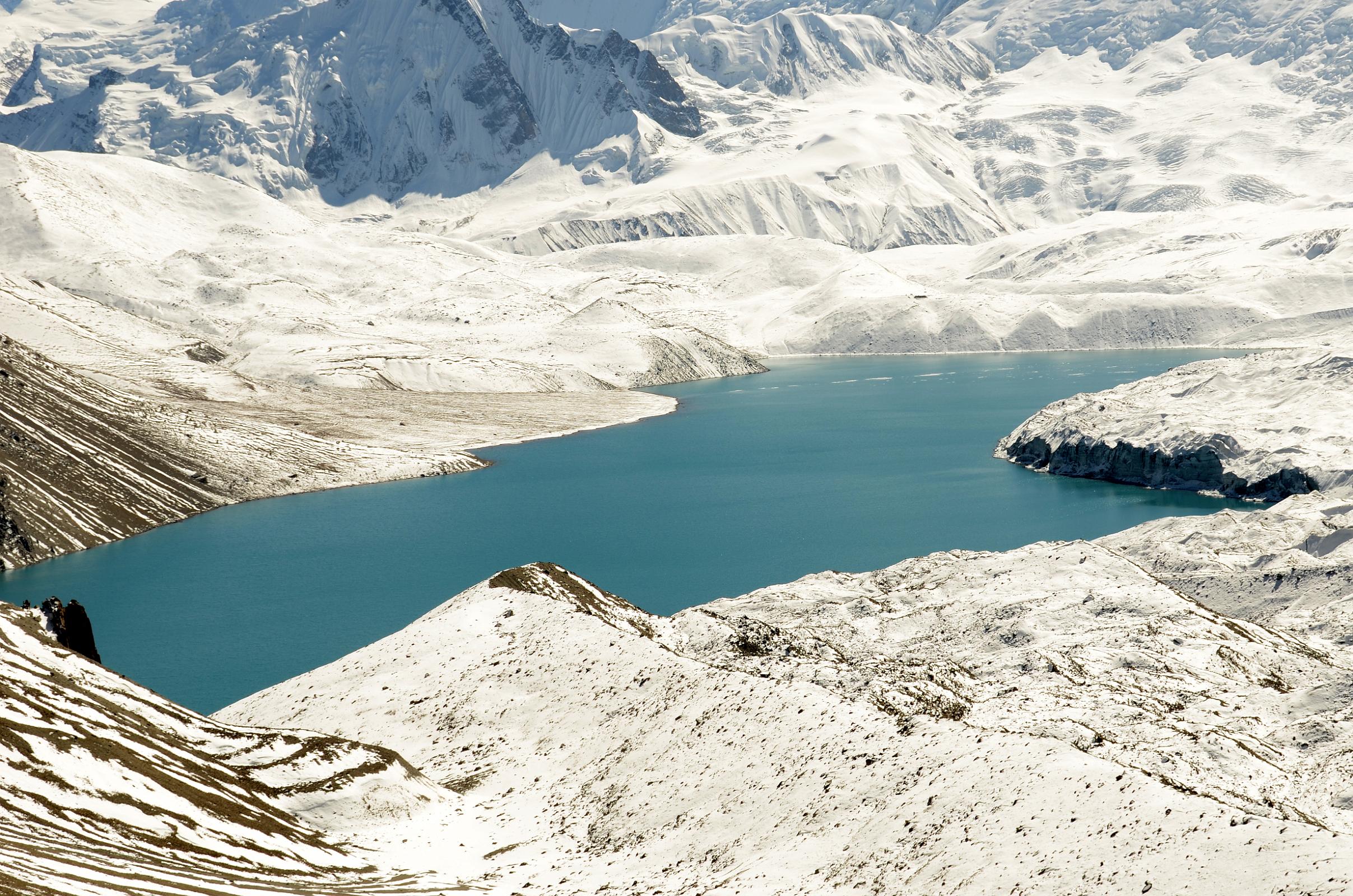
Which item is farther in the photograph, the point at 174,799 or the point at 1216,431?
the point at 1216,431

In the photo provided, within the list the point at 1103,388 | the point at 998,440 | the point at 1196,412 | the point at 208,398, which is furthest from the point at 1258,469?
the point at 208,398

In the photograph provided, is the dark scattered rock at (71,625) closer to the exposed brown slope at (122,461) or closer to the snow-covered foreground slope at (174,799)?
the snow-covered foreground slope at (174,799)

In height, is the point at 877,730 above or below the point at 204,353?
above

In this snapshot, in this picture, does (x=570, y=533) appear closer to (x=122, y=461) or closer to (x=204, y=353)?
(x=122, y=461)

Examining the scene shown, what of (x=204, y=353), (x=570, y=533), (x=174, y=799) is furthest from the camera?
(x=204, y=353)

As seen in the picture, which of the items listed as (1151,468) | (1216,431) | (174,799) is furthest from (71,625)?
(1216,431)

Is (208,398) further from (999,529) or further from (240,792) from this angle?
(240,792)

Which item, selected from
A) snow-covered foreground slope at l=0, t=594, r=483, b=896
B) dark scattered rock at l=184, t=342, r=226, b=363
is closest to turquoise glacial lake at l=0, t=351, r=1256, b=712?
snow-covered foreground slope at l=0, t=594, r=483, b=896
